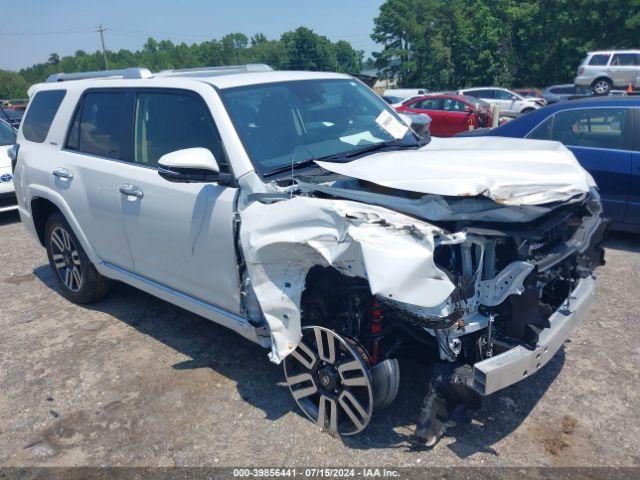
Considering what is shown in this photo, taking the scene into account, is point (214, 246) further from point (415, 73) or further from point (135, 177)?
point (415, 73)

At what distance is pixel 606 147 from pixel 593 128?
0.26 m

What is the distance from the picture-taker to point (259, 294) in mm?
3076

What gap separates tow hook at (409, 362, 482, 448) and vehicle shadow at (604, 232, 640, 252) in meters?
3.96

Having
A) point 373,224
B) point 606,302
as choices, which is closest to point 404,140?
point 373,224

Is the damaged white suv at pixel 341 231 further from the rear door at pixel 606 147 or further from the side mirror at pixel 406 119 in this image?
the rear door at pixel 606 147

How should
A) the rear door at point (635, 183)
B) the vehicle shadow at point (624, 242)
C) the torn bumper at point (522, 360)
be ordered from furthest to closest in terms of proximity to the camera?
the vehicle shadow at point (624, 242)
the rear door at point (635, 183)
the torn bumper at point (522, 360)

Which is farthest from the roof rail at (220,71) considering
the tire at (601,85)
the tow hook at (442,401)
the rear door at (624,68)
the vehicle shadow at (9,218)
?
the rear door at (624,68)

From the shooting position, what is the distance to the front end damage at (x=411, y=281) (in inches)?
105

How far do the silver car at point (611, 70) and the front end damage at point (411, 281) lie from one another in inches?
946

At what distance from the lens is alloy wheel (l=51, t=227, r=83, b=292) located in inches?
200

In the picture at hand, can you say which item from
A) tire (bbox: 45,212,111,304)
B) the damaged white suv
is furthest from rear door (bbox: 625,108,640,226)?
tire (bbox: 45,212,111,304)

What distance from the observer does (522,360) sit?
9.00 feet

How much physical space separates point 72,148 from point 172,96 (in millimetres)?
1350

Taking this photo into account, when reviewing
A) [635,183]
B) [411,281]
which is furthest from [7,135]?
[635,183]
